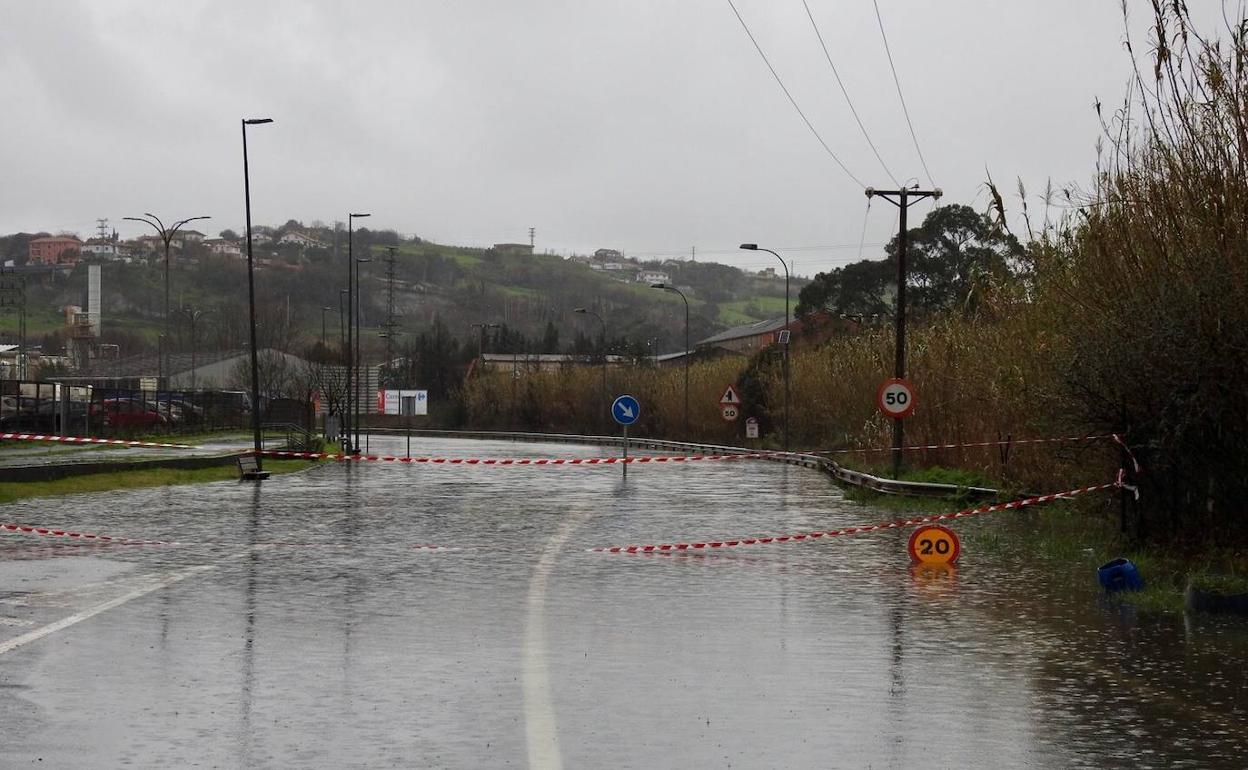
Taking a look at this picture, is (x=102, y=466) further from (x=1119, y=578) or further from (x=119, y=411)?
(x=119, y=411)

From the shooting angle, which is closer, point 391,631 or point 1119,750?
point 1119,750

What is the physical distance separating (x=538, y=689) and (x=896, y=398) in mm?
25250

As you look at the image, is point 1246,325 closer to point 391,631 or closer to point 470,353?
point 391,631

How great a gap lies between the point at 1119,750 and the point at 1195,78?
1316 centimetres

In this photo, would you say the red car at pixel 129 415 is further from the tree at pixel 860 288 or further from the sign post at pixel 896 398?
the sign post at pixel 896 398

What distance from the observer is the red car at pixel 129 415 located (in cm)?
6744

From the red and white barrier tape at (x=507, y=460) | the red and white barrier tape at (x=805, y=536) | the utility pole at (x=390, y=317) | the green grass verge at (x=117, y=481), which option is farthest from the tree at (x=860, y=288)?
the red and white barrier tape at (x=805, y=536)

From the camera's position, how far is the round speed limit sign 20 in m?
33.8

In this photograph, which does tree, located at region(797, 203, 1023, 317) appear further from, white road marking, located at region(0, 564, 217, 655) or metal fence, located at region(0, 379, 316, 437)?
white road marking, located at region(0, 564, 217, 655)

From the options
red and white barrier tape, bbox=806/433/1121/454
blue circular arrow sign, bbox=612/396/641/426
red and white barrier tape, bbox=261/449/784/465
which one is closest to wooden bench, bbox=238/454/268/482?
red and white barrier tape, bbox=261/449/784/465

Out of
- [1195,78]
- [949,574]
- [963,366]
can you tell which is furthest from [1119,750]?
[963,366]

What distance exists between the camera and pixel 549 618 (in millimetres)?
13273

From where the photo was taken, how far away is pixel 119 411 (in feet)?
226

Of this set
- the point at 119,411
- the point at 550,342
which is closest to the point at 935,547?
the point at 119,411
